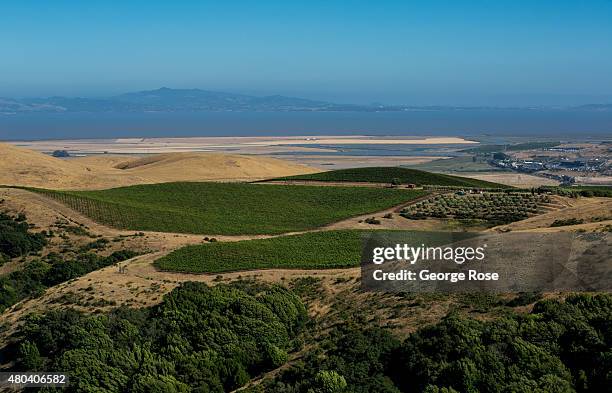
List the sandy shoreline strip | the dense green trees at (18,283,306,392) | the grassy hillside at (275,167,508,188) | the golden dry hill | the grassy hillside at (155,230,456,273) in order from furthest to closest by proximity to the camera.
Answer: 1. the sandy shoreline strip
2. the golden dry hill
3. the grassy hillside at (275,167,508,188)
4. the grassy hillside at (155,230,456,273)
5. the dense green trees at (18,283,306,392)

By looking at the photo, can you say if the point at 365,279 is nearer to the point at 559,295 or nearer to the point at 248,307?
the point at 248,307

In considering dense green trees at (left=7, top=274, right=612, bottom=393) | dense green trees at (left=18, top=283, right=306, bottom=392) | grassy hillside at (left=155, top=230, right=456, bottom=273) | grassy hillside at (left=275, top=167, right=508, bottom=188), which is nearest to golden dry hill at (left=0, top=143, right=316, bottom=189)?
grassy hillside at (left=275, top=167, right=508, bottom=188)

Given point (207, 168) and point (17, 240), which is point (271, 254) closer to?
point (17, 240)

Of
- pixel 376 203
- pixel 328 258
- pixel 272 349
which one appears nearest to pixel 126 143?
pixel 376 203

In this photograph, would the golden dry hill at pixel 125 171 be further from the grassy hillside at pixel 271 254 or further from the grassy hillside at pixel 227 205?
the grassy hillside at pixel 271 254

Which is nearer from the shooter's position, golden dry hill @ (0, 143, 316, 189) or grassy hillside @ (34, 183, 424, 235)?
grassy hillside @ (34, 183, 424, 235)

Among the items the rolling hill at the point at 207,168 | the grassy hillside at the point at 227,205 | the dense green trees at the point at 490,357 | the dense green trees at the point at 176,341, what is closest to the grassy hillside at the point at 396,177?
the grassy hillside at the point at 227,205

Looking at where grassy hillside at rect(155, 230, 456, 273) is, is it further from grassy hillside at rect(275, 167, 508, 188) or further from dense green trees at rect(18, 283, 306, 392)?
grassy hillside at rect(275, 167, 508, 188)

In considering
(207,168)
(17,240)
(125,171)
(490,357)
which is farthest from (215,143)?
(490,357)
